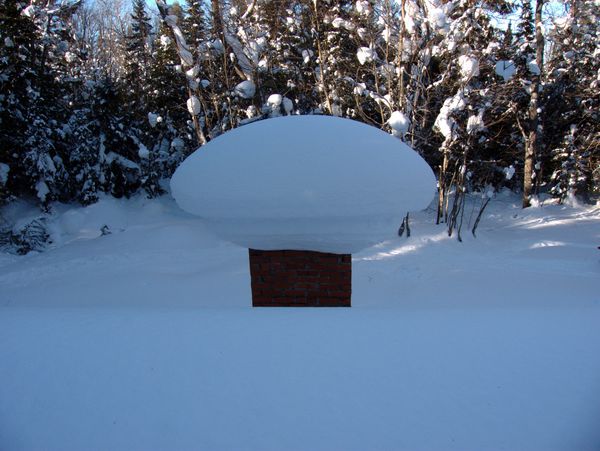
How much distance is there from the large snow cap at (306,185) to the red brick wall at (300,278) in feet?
0.48

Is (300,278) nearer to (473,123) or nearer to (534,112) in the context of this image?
(473,123)

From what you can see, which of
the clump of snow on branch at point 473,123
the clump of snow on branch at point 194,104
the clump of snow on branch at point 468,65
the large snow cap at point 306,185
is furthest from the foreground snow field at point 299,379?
the clump of snow on branch at point 194,104

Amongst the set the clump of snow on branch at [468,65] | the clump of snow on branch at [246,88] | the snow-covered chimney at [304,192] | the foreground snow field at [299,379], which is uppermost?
the clump of snow on branch at [246,88]

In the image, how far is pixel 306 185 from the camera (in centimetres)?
230

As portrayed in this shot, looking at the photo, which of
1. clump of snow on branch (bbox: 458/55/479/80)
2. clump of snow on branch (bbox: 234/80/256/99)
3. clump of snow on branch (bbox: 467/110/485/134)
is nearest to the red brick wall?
clump of snow on branch (bbox: 458/55/479/80)

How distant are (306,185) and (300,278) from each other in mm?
→ 789

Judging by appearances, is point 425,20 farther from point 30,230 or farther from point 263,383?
point 30,230

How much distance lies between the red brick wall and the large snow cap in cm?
15

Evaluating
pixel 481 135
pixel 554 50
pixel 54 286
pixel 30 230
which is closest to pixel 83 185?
pixel 30 230

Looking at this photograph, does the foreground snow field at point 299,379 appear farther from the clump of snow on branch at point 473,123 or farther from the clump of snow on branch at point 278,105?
the clump of snow on branch at point 278,105

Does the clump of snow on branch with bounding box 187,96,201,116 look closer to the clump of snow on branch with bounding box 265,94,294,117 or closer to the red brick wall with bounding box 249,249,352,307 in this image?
the clump of snow on branch with bounding box 265,94,294,117

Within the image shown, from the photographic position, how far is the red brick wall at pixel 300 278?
2740 millimetres

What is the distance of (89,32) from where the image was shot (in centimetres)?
2481

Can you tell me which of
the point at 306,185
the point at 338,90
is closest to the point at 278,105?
the point at 338,90
